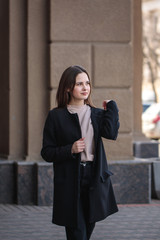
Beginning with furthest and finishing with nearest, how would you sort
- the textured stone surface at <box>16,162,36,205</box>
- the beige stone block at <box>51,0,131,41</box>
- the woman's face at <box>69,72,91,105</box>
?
the beige stone block at <box>51,0,131,41</box>, the textured stone surface at <box>16,162,36,205</box>, the woman's face at <box>69,72,91,105</box>

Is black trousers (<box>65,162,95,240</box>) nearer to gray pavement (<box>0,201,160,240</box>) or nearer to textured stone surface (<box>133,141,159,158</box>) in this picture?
gray pavement (<box>0,201,160,240</box>)

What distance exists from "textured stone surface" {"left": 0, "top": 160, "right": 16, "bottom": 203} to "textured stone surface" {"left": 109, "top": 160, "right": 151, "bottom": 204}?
1.26 metres

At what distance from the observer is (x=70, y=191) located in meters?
3.69

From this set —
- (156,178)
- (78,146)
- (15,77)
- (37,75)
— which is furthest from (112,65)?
(78,146)

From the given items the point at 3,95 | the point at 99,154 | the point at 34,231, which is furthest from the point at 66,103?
the point at 3,95

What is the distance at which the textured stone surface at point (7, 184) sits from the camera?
269 inches

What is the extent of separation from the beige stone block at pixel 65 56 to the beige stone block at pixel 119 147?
0.98 metres

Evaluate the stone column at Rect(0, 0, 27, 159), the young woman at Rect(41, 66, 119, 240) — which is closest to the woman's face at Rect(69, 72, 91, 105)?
the young woman at Rect(41, 66, 119, 240)

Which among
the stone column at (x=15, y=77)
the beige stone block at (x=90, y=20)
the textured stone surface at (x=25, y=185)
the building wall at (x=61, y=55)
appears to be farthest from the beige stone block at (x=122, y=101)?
the textured stone surface at (x=25, y=185)

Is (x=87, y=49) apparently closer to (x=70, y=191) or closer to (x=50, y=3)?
(x=50, y=3)

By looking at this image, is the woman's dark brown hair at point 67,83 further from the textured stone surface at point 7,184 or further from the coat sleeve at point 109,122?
the textured stone surface at point 7,184

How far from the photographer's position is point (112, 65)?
6930 mm

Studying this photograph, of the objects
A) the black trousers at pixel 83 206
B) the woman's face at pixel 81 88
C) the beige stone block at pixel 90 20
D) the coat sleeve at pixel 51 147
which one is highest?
the beige stone block at pixel 90 20

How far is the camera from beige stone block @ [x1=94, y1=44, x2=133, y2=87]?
22.7 ft
